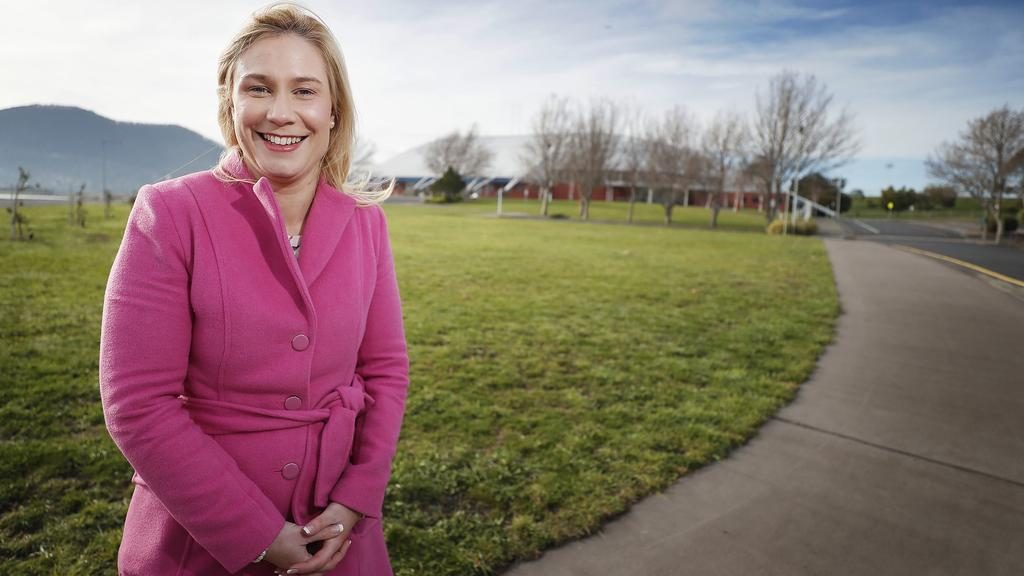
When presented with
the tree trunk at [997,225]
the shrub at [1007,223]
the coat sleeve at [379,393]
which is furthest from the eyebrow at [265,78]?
the shrub at [1007,223]

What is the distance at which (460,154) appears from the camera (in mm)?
73438

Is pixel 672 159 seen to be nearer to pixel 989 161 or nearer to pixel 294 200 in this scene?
pixel 989 161

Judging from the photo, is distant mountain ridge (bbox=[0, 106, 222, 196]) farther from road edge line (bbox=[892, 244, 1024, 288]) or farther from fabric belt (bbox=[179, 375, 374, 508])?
road edge line (bbox=[892, 244, 1024, 288])

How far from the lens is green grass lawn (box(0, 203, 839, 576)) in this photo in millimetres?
2936

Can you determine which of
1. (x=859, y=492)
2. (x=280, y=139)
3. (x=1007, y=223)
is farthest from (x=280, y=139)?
(x=1007, y=223)

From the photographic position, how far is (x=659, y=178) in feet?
147

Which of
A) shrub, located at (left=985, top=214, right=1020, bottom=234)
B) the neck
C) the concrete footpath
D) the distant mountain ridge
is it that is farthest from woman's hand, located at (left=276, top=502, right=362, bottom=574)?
shrub, located at (left=985, top=214, right=1020, bottom=234)

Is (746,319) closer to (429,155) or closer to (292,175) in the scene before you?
(292,175)

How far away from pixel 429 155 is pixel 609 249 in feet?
200

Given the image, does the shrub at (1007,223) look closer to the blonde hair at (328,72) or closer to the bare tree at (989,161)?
the bare tree at (989,161)

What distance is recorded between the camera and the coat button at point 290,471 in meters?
1.52

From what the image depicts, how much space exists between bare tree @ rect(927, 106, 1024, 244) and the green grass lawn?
24.1 metres

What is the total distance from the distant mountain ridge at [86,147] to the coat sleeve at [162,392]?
5.04 ft

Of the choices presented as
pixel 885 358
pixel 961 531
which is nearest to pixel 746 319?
pixel 885 358
